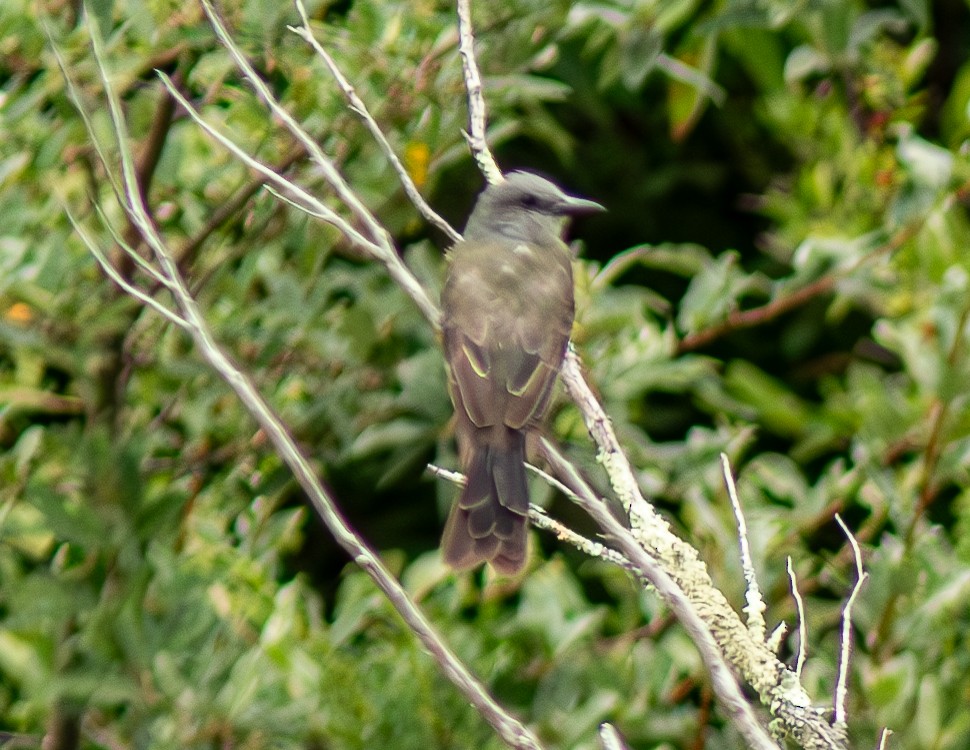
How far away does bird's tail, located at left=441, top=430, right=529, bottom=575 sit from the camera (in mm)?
2691

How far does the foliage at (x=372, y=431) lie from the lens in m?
3.12

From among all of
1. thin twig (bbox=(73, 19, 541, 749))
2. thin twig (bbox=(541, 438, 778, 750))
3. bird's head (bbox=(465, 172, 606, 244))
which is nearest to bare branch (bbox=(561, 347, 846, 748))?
thin twig (bbox=(541, 438, 778, 750))

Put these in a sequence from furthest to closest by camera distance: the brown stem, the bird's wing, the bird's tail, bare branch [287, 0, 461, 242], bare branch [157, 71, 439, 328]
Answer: the brown stem
the bird's wing
the bird's tail
bare branch [287, 0, 461, 242]
bare branch [157, 71, 439, 328]

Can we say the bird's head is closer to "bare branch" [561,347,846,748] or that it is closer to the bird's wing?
the bird's wing

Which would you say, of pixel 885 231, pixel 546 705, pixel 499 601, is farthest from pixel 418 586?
pixel 885 231

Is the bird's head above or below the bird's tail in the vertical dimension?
above

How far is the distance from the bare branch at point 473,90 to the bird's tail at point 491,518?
0.59m

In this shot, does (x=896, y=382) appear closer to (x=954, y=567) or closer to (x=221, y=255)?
(x=954, y=567)

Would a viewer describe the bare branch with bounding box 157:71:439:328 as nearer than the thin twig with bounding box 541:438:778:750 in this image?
No

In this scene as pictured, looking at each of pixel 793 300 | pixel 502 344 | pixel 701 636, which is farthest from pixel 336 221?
pixel 793 300

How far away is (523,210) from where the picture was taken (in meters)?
3.61

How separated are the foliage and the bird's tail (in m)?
0.44

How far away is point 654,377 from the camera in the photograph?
3.52 m

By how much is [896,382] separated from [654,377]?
0.79 m
